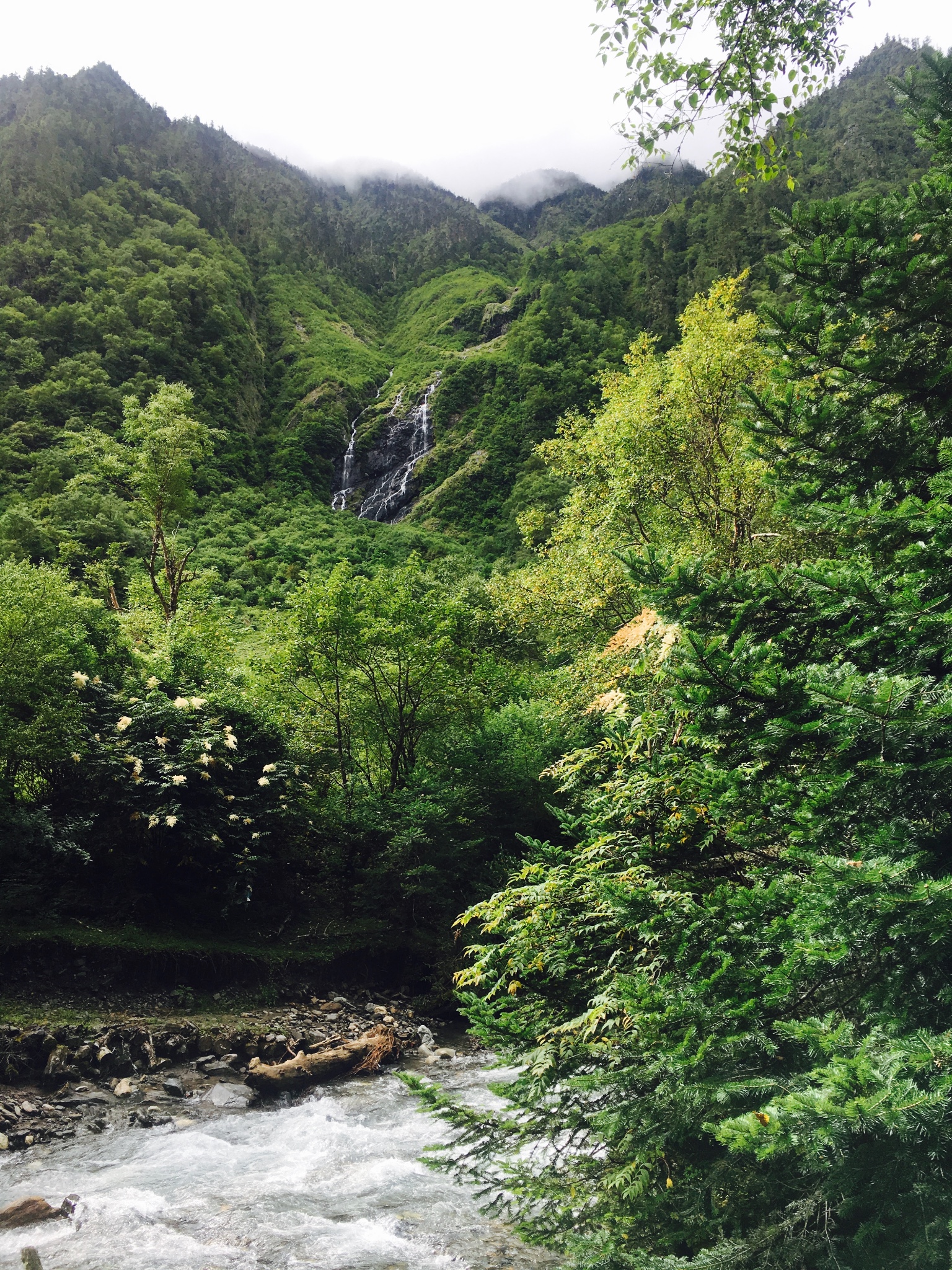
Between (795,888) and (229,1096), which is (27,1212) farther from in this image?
(795,888)

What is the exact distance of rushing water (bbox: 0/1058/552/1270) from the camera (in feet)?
22.4

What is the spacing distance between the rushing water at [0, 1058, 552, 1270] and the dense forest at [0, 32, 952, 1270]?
81cm

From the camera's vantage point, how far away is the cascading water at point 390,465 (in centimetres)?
7050

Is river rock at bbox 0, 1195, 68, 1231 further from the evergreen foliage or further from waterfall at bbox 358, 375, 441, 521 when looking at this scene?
waterfall at bbox 358, 375, 441, 521

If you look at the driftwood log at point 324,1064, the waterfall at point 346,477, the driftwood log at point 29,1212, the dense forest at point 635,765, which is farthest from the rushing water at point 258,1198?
the waterfall at point 346,477

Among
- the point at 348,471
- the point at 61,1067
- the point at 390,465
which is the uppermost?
the point at 390,465

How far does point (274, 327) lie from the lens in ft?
327

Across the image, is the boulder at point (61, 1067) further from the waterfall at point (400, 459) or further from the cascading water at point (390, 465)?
the cascading water at point (390, 465)

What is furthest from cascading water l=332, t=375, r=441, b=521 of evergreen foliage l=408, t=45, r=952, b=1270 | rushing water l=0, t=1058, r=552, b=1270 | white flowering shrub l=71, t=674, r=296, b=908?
evergreen foliage l=408, t=45, r=952, b=1270

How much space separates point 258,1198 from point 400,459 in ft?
239

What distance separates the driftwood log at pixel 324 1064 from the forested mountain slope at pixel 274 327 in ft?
71.0

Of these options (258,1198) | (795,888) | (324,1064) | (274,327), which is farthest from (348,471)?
(795,888)

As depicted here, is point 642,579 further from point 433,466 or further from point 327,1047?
point 433,466

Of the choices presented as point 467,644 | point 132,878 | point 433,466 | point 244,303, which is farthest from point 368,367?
point 132,878
